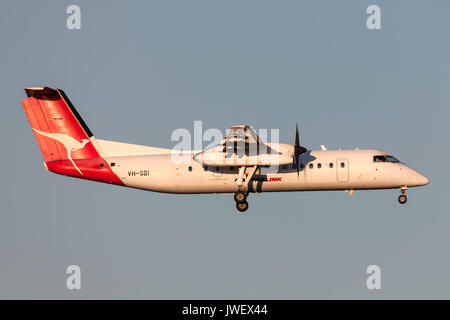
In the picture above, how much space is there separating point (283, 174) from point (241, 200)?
6.59 ft

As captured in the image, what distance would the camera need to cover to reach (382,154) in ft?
101

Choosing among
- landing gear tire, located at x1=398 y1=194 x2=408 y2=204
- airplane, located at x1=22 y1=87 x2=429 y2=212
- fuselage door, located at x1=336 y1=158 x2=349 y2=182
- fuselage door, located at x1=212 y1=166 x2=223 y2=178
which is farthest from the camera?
landing gear tire, located at x1=398 y1=194 x2=408 y2=204

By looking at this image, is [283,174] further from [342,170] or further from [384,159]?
[384,159]

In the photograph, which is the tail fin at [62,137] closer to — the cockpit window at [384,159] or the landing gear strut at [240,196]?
the landing gear strut at [240,196]

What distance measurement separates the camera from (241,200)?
30.5 m

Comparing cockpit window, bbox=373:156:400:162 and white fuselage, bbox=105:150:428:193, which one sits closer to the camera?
white fuselage, bbox=105:150:428:193

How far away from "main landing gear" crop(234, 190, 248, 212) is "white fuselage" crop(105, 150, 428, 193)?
0.24 meters

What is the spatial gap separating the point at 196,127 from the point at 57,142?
19.2 feet

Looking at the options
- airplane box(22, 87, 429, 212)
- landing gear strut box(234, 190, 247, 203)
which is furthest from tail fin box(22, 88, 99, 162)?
landing gear strut box(234, 190, 247, 203)

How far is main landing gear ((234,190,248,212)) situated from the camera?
100.0 feet

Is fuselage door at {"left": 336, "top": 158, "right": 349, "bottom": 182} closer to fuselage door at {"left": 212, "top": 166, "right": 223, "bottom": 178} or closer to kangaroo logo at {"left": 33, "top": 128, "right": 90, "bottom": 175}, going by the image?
fuselage door at {"left": 212, "top": 166, "right": 223, "bottom": 178}

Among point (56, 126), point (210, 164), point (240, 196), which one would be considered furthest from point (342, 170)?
point (56, 126)
